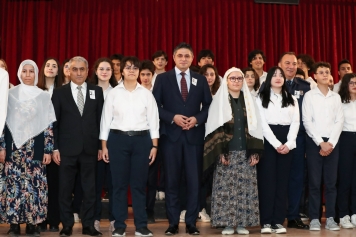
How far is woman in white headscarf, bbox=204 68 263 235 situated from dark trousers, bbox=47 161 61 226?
1.46m

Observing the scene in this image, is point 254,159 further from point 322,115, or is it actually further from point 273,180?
point 322,115

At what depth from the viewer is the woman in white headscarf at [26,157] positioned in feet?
17.1

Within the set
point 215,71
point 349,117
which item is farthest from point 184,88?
point 349,117

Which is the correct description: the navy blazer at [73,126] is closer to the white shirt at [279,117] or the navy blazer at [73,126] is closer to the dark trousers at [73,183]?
the dark trousers at [73,183]

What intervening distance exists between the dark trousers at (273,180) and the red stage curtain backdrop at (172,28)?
3421mm

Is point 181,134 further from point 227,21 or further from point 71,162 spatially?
point 227,21

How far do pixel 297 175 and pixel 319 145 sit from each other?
1.37 feet

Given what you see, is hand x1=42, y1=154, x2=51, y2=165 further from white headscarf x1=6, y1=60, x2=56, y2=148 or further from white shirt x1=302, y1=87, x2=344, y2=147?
white shirt x1=302, y1=87, x2=344, y2=147

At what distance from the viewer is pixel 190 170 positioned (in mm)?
5520

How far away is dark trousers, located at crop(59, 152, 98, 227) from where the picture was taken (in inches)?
211

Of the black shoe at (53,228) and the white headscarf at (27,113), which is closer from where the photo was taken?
the white headscarf at (27,113)

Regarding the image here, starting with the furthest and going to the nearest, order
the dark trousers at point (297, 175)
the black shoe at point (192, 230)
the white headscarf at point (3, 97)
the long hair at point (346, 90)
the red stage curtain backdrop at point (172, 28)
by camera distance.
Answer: the red stage curtain backdrop at point (172, 28) → the long hair at point (346, 90) → the dark trousers at point (297, 175) → the black shoe at point (192, 230) → the white headscarf at point (3, 97)

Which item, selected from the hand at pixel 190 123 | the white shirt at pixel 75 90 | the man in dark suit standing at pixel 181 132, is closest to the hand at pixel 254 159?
the man in dark suit standing at pixel 181 132

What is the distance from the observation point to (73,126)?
17.6 feet
